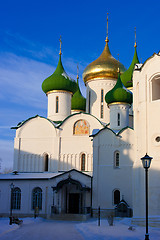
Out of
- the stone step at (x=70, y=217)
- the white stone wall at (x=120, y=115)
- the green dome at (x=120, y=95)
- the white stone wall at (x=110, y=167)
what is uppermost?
the green dome at (x=120, y=95)

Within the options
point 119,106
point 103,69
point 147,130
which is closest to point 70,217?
point 147,130

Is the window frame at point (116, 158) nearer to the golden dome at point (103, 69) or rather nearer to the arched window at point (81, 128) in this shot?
the arched window at point (81, 128)

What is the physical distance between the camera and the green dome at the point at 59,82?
25.0m

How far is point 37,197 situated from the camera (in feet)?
67.9

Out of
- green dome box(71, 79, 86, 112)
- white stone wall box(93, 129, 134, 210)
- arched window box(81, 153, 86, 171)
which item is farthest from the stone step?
green dome box(71, 79, 86, 112)

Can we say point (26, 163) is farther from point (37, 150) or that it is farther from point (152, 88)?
point (152, 88)

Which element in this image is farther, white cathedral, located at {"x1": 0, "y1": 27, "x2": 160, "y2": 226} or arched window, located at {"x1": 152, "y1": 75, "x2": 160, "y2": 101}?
arched window, located at {"x1": 152, "y1": 75, "x2": 160, "y2": 101}

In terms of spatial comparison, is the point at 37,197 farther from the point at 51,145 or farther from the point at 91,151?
the point at 91,151

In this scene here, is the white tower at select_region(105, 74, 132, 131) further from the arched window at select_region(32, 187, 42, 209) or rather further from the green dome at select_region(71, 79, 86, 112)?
the arched window at select_region(32, 187, 42, 209)

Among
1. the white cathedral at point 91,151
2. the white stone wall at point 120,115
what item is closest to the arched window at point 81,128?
the white cathedral at point 91,151

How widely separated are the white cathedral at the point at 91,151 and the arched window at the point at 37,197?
0.06m

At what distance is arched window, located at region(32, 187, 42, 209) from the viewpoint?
67.3 ft

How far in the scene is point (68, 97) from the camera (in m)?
25.4

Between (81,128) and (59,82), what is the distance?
4139 mm
